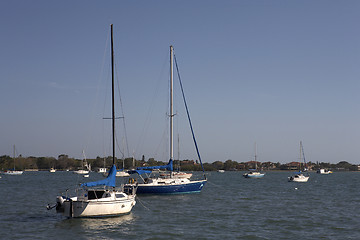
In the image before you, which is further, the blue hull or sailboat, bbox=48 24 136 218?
the blue hull

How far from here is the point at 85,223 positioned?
106 ft

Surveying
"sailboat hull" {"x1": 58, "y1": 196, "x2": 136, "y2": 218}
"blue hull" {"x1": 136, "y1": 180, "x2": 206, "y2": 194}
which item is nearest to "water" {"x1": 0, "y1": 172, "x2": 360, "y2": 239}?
"sailboat hull" {"x1": 58, "y1": 196, "x2": 136, "y2": 218}

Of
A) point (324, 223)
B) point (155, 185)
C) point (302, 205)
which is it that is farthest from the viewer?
point (155, 185)

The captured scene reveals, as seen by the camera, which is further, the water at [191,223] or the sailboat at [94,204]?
the sailboat at [94,204]

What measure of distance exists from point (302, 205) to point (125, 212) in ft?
79.0

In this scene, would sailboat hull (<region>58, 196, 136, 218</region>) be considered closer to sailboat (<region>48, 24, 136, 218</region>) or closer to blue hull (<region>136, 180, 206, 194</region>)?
sailboat (<region>48, 24, 136, 218</region>)

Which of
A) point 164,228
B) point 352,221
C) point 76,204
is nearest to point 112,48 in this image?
point 76,204

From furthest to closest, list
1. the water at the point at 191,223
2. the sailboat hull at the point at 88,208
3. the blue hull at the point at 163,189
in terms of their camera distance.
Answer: the blue hull at the point at 163,189
the sailboat hull at the point at 88,208
the water at the point at 191,223

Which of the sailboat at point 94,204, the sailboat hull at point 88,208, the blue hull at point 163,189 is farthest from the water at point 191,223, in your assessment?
the blue hull at point 163,189

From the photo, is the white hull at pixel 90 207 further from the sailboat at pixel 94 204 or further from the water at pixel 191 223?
the water at pixel 191 223

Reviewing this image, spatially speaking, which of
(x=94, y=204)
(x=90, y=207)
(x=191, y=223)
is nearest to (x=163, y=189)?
(x=191, y=223)

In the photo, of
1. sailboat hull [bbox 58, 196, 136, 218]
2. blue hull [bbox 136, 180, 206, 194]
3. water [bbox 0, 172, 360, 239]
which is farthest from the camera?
blue hull [bbox 136, 180, 206, 194]

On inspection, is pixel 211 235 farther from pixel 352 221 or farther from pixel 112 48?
pixel 112 48

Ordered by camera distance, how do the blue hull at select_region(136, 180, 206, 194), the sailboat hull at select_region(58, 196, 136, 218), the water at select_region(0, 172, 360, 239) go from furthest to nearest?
1. the blue hull at select_region(136, 180, 206, 194)
2. the sailboat hull at select_region(58, 196, 136, 218)
3. the water at select_region(0, 172, 360, 239)
